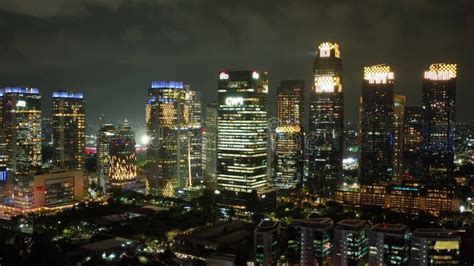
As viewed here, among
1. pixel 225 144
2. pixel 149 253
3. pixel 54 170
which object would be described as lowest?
pixel 149 253

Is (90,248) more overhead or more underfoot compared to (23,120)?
more underfoot

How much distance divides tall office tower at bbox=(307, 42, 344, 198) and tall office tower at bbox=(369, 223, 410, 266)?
15.3m

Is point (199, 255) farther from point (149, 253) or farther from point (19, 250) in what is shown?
point (19, 250)

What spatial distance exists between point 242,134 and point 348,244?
1113cm

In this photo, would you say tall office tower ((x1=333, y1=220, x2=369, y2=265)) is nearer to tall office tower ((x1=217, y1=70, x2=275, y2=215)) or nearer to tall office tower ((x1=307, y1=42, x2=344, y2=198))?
tall office tower ((x1=217, y1=70, x2=275, y2=215))

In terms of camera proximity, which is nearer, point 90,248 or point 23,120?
point 90,248

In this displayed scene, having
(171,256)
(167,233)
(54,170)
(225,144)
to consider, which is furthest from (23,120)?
(171,256)

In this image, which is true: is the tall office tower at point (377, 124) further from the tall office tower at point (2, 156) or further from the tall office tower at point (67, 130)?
the tall office tower at point (2, 156)

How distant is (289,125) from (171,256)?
20483mm

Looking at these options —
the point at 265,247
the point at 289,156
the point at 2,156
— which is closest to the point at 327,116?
the point at 289,156

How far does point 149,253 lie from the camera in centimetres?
1525

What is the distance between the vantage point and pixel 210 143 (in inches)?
1356

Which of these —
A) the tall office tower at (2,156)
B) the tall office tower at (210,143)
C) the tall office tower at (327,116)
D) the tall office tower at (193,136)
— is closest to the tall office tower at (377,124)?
the tall office tower at (327,116)

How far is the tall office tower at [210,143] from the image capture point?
32.8m
